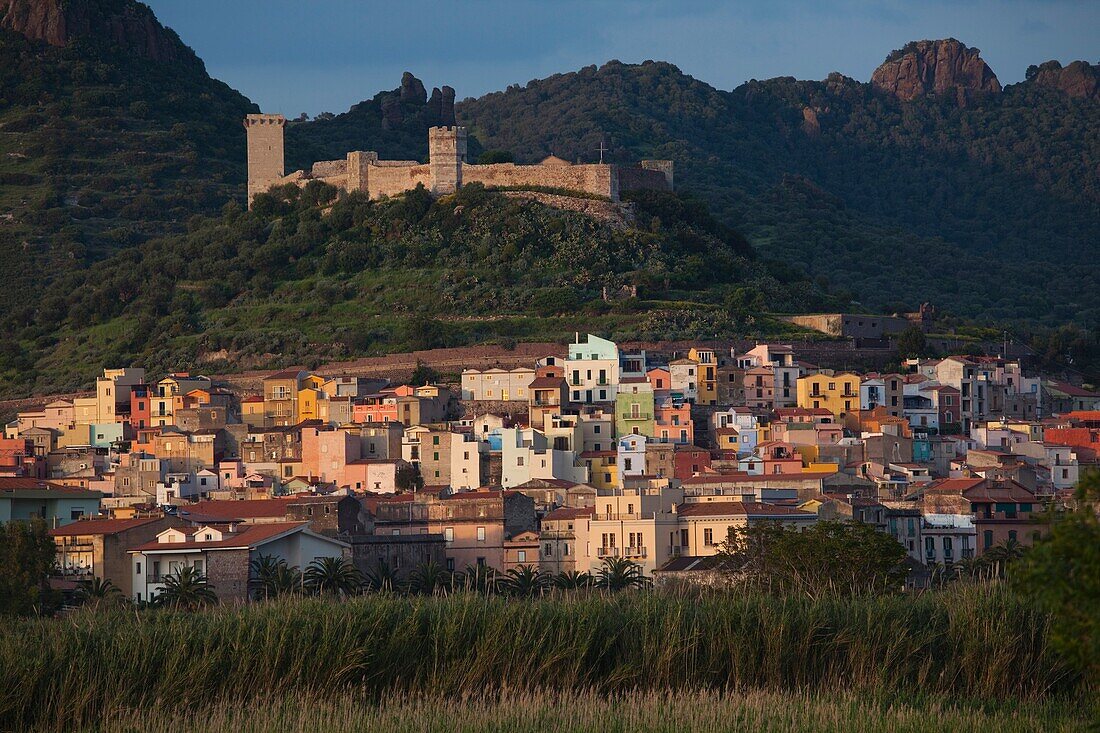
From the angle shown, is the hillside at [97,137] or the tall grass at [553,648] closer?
the tall grass at [553,648]

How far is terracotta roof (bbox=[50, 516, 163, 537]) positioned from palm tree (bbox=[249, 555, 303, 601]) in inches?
148

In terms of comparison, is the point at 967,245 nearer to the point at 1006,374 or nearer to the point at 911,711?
the point at 1006,374

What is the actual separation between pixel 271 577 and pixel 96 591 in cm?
300

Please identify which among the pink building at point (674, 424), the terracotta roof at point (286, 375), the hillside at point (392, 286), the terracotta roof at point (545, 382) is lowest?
the pink building at point (674, 424)

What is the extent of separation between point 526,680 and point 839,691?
344 centimetres

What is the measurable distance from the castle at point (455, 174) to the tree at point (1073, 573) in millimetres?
58199

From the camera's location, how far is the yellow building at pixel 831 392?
5719 centimetres

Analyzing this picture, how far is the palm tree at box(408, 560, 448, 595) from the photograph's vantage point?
3834 centimetres

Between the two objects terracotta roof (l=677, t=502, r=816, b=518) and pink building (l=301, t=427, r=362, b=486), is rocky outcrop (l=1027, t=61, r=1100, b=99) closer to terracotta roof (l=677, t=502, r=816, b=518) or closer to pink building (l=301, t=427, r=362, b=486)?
pink building (l=301, t=427, r=362, b=486)

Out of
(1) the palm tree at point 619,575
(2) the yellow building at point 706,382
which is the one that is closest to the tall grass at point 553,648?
(1) the palm tree at point 619,575

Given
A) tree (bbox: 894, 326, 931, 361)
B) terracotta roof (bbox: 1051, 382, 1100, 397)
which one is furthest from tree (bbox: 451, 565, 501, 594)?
terracotta roof (bbox: 1051, 382, 1100, 397)

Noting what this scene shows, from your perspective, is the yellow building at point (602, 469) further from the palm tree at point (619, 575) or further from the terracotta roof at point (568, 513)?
the palm tree at point (619, 575)

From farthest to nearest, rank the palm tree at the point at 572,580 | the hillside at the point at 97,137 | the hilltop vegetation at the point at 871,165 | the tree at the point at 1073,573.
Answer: the hilltop vegetation at the point at 871,165 → the hillside at the point at 97,137 → the palm tree at the point at 572,580 → the tree at the point at 1073,573

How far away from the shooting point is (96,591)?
36344 millimetres
